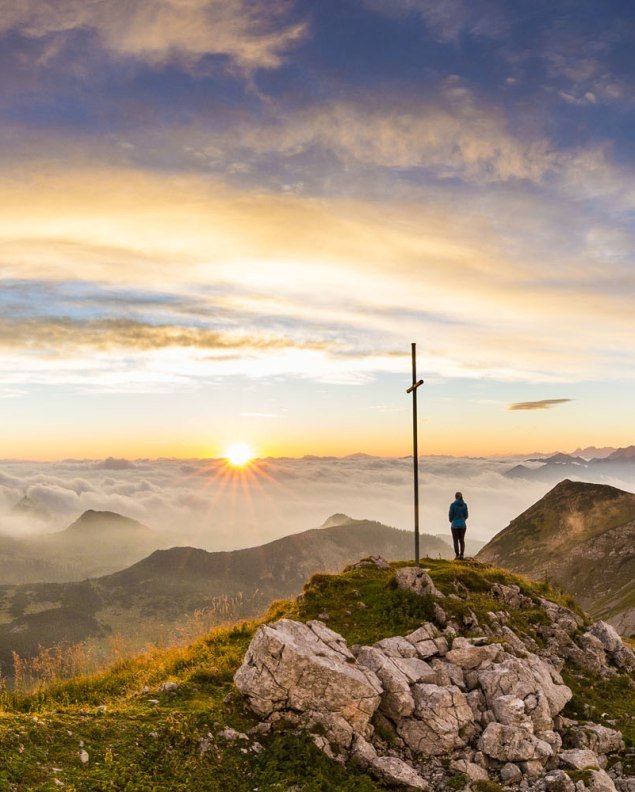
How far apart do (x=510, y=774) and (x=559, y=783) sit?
108cm

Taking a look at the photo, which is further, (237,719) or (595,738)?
(595,738)

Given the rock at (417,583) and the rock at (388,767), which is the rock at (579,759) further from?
the rock at (417,583)

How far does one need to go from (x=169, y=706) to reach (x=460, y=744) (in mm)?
7381

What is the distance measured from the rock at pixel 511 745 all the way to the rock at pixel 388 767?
2259 mm

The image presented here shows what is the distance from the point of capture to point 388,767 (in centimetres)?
1255

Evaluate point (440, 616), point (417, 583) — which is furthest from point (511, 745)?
point (417, 583)

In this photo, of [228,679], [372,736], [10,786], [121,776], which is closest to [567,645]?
[372,736]

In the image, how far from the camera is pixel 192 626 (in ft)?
75.5

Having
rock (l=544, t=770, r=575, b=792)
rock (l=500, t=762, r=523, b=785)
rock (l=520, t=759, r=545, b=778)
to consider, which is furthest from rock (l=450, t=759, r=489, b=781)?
rock (l=544, t=770, r=575, b=792)

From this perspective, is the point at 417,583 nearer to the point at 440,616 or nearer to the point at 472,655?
the point at 440,616

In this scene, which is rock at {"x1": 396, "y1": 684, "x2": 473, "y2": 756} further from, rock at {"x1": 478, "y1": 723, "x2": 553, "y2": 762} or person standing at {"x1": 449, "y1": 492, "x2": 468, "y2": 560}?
person standing at {"x1": 449, "y1": 492, "x2": 468, "y2": 560}

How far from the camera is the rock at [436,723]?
13.9 metres

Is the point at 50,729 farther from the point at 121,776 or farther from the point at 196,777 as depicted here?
the point at 196,777

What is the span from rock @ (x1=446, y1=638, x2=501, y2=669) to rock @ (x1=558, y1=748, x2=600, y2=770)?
10.2 feet
